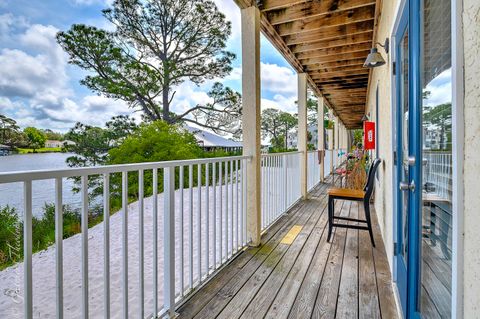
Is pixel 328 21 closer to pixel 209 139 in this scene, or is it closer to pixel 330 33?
pixel 330 33

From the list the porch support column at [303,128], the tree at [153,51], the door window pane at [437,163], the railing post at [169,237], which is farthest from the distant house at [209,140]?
the door window pane at [437,163]

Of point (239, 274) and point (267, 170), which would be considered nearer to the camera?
point (239, 274)

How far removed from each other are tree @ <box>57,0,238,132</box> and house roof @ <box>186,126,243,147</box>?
35.5 inches

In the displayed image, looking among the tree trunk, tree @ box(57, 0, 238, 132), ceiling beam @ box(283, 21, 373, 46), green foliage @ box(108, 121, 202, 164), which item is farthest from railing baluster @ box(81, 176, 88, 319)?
the tree trunk

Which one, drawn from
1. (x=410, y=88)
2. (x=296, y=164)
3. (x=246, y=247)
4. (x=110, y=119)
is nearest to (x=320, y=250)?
(x=246, y=247)

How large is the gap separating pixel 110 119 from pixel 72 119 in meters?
1.25

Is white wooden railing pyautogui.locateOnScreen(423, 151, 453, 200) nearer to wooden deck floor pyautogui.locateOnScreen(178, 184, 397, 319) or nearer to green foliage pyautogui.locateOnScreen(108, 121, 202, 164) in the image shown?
wooden deck floor pyautogui.locateOnScreen(178, 184, 397, 319)

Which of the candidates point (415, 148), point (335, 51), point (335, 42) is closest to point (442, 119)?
point (415, 148)

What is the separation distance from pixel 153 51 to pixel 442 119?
11409mm

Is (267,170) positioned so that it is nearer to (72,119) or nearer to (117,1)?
(72,119)

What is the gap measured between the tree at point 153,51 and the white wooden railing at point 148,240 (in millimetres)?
7445

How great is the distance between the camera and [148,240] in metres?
3.49

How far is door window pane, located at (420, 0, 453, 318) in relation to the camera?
899 millimetres

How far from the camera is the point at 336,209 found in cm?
454
